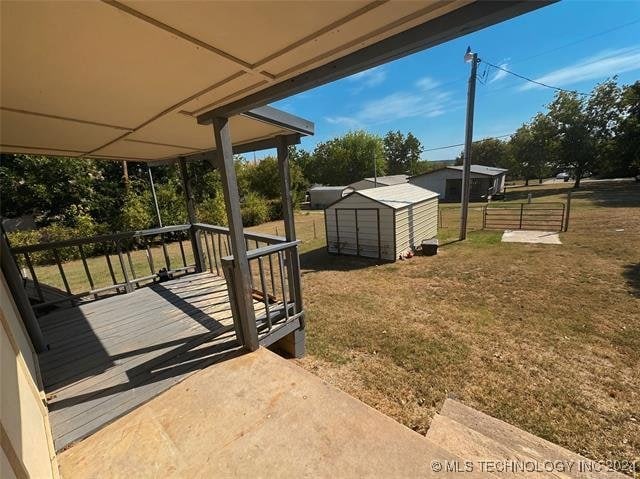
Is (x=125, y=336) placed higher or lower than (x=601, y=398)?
higher

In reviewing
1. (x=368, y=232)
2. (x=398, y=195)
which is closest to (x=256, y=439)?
(x=368, y=232)

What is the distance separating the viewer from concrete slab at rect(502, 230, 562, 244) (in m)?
8.41

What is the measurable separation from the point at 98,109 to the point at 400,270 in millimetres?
6581

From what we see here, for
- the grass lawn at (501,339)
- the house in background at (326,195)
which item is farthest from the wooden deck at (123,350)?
the house in background at (326,195)

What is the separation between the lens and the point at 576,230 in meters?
9.32

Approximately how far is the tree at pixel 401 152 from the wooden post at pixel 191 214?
44.4 m

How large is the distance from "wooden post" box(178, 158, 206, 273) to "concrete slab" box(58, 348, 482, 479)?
9.90ft

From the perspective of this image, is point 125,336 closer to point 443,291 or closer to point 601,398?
point 601,398

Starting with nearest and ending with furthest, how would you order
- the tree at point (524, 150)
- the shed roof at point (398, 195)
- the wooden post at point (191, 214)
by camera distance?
the wooden post at point (191, 214)
the shed roof at point (398, 195)
the tree at point (524, 150)

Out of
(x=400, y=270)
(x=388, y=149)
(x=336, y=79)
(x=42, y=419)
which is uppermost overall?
(x=388, y=149)

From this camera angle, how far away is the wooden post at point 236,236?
2203 mm

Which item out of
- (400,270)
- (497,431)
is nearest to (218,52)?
(497,431)

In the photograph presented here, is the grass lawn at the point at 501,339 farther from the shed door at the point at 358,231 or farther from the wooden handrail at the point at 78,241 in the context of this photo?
the wooden handrail at the point at 78,241

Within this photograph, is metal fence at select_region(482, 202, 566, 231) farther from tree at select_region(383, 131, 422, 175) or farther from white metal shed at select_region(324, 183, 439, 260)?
tree at select_region(383, 131, 422, 175)
